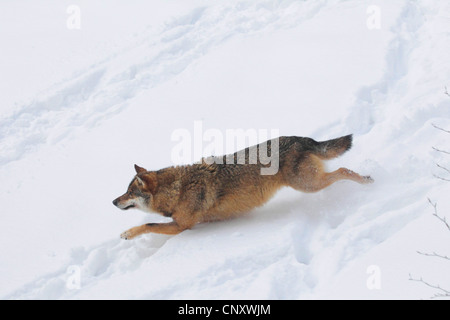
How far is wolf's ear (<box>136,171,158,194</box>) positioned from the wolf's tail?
2.34m

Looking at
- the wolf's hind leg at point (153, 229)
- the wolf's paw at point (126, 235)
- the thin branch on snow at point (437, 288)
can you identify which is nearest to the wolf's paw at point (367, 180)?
the thin branch on snow at point (437, 288)

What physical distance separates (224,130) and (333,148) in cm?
292

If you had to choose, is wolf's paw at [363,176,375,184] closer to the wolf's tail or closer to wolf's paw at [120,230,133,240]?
the wolf's tail

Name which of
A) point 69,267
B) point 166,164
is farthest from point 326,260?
point 166,164

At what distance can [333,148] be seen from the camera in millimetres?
6160

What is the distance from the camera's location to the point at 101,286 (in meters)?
5.21

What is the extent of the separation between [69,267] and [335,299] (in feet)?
11.5

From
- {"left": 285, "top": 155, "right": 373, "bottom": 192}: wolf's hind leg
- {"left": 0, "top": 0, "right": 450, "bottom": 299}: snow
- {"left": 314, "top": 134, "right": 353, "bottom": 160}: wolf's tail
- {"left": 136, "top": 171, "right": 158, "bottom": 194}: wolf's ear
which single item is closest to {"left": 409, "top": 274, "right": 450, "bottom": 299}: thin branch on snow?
{"left": 0, "top": 0, "right": 450, "bottom": 299}: snow

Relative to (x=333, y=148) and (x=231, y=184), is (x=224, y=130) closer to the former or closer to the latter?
(x=231, y=184)

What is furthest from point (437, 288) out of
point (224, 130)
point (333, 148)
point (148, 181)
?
point (224, 130)

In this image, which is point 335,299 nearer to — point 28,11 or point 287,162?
point 287,162

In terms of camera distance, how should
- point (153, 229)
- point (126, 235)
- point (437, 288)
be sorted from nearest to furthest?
point (437, 288) → point (153, 229) → point (126, 235)

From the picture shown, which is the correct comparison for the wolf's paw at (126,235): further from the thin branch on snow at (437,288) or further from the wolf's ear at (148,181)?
the thin branch on snow at (437,288)

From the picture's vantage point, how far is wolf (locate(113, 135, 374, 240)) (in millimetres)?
5965
